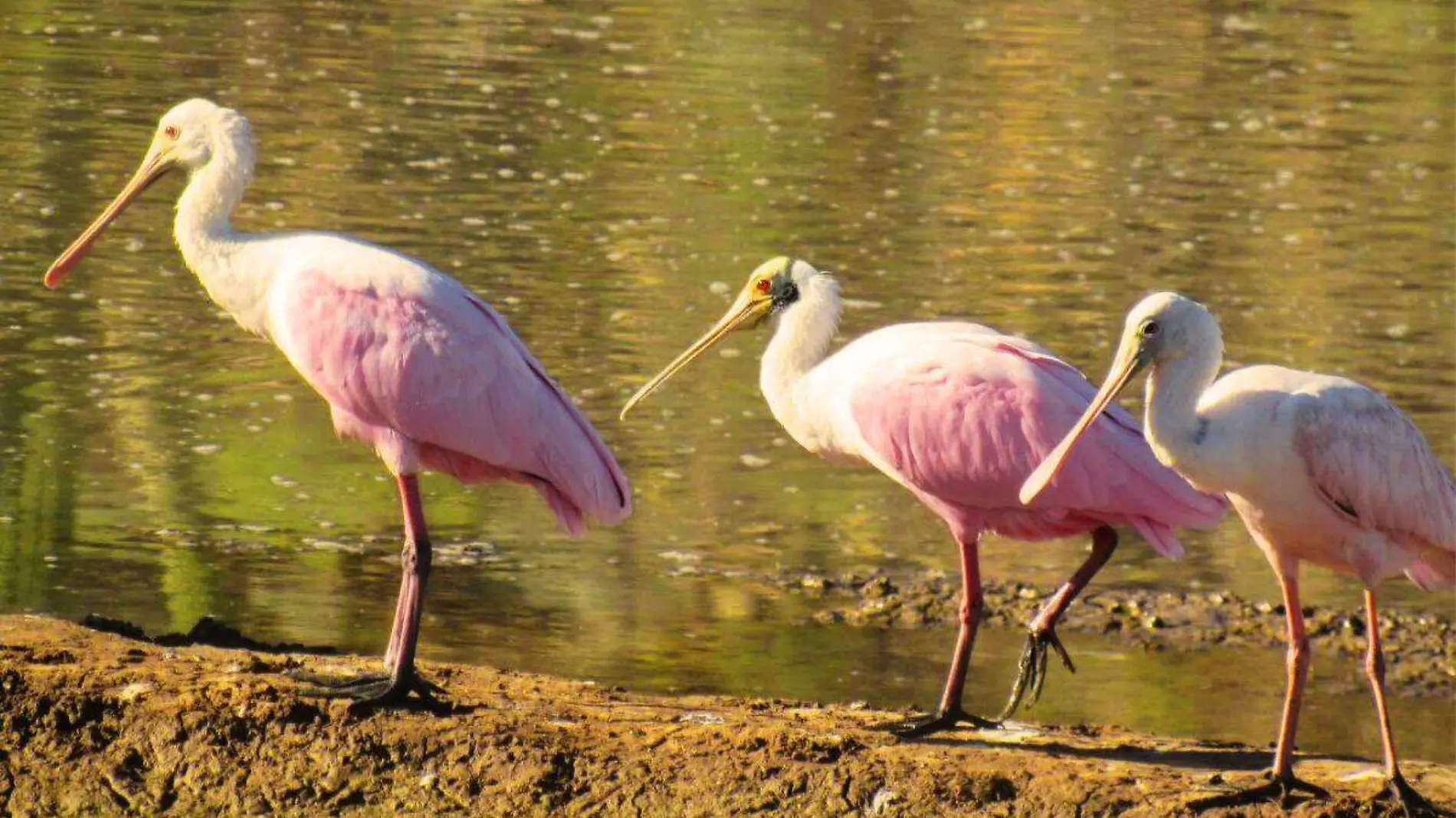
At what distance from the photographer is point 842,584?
29.4 feet

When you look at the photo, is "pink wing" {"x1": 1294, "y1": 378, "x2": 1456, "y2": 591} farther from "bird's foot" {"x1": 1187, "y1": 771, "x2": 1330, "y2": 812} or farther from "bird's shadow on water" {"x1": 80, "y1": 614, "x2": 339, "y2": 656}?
"bird's shadow on water" {"x1": 80, "y1": 614, "x2": 339, "y2": 656}

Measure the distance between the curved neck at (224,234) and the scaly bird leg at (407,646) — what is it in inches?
26.9

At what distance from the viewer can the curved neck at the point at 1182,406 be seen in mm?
6227

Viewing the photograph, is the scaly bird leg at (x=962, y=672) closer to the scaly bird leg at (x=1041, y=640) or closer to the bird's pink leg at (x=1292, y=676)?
the scaly bird leg at (x=1041, y=640)

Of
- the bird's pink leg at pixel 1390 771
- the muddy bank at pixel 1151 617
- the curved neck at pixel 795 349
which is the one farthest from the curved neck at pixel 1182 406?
the muddy bank at pixel 1151 617

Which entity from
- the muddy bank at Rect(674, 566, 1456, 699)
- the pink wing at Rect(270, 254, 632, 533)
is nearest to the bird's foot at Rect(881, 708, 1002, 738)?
the pink wing at Rect(270, 254, 632, 533)

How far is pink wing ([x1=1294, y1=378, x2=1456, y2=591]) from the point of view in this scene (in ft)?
20.6

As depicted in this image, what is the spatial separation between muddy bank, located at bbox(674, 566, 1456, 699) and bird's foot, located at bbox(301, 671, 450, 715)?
2.12 meters

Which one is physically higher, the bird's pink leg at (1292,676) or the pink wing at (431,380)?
the pink wing at (431,380)

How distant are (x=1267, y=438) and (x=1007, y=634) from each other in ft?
7.83

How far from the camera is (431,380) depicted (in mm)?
6953

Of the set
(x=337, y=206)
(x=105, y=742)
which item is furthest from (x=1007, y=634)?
(x=337, y=206)

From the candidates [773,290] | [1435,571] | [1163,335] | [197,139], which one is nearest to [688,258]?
[773,290]

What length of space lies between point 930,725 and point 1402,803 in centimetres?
124
